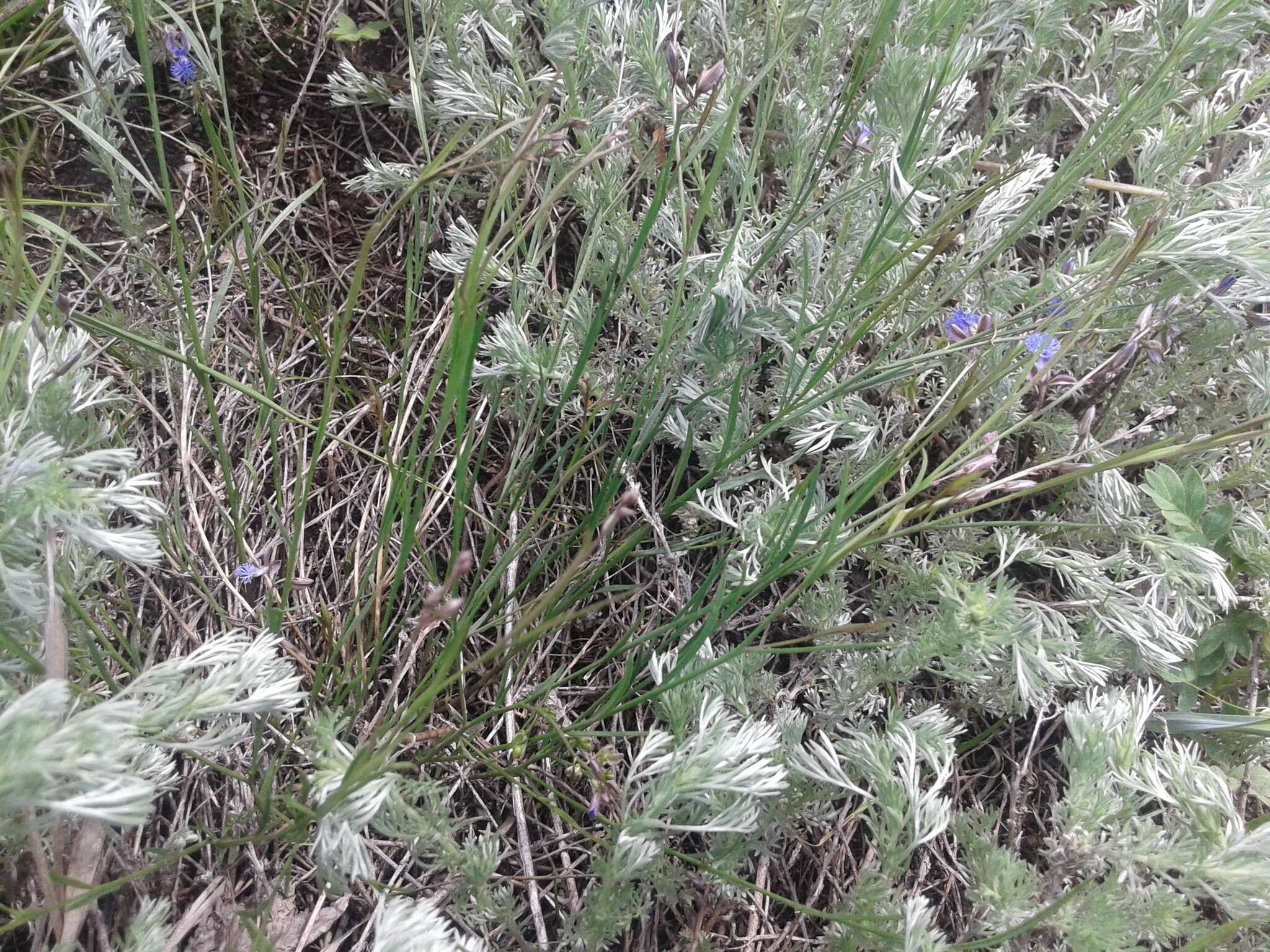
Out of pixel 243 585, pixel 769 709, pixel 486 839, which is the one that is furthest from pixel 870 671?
pixel 243 585

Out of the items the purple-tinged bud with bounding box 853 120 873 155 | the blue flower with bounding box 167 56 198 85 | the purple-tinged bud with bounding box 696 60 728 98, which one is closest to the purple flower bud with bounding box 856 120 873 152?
the purple-tinged bud with bounding box 853 120 873 155

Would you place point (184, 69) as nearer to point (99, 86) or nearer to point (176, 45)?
point (176, 45)

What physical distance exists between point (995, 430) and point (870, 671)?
56 centimetres

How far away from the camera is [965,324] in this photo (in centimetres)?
154

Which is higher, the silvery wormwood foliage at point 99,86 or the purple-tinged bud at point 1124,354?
the purple-tinged bud at point 1124,354

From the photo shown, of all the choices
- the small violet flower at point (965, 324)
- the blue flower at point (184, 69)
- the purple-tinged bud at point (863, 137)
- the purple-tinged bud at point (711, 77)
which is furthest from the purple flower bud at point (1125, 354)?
the blue flower at point (184, 69)

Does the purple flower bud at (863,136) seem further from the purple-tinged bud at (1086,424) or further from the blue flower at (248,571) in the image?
the blue flower at (248,571)

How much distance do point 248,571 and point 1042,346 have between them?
4.62 ft

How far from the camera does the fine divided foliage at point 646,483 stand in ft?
3.42

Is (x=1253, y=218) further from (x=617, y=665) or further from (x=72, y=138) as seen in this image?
(x=72, y=138)

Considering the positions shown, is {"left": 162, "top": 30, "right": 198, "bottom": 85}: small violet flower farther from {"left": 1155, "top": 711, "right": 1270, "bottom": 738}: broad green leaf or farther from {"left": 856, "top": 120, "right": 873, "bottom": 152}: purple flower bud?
{"left": 1155, "top": 711, "right": 1270, "bottom": 738}: broad green leaf

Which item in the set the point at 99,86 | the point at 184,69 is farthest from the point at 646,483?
the point at 184,69

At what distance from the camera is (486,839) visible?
116 cm

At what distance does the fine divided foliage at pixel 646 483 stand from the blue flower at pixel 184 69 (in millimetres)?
21
